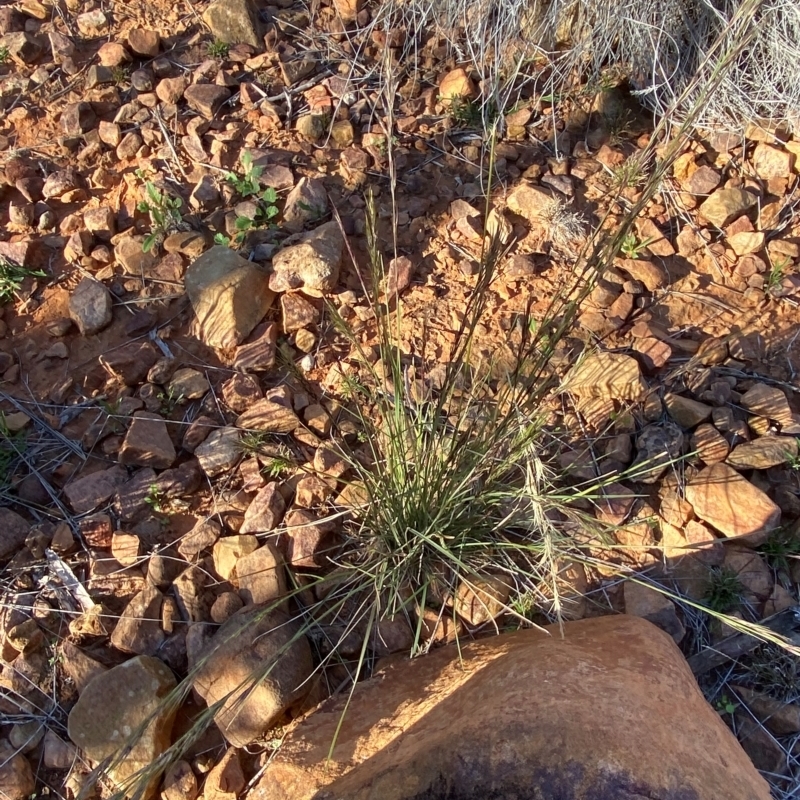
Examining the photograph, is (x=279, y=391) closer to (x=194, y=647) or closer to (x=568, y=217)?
(x=194, y=647)

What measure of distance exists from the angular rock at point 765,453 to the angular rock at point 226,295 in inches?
54.7

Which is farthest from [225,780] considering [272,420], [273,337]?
[273,337]

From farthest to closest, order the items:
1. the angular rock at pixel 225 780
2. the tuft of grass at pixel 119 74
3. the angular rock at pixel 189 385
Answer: the tuft of grass at pixel 119 74 < the angular rock at pixel 189 385 < the angular rock at pixel 225 780

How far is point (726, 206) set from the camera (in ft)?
7.49

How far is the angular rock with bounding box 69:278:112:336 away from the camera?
2.13 meters

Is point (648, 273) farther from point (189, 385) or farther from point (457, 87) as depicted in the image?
point (189, 385)

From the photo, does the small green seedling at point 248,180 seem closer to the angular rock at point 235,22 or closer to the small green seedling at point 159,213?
the small green seedling at point 159,213

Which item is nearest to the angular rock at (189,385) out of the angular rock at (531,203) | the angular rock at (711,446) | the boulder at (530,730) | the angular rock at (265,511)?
the angular rock at (265,511)

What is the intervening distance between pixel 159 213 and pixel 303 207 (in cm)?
46

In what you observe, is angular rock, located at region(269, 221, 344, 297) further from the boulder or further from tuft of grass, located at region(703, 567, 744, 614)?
tuft of grass, located at region(703, 567, 744, 614)

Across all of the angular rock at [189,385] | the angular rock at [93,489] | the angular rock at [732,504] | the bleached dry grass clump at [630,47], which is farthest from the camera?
the bleached dry grass clump at [630,47]

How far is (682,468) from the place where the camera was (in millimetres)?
1858

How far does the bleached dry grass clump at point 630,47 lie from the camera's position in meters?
2.36

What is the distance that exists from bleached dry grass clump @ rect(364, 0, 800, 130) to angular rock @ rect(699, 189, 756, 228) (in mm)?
259
